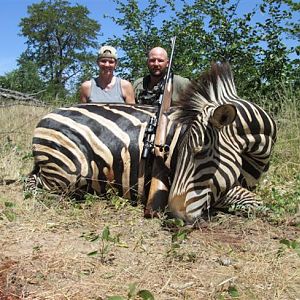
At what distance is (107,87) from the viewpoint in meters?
4.38

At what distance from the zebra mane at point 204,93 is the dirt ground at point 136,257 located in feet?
2.28

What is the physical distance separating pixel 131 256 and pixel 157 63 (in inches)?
98.0

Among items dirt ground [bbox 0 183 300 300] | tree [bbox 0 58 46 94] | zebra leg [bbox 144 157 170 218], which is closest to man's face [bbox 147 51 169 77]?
zebra leg [bbox 144 157 170 218]

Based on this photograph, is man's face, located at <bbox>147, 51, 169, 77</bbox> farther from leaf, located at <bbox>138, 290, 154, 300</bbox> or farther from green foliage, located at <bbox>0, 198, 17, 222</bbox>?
leaf, located at <bbox>138, 290, 154, 300</bbox>

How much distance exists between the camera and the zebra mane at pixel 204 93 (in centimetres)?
287

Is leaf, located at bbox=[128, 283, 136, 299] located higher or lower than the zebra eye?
lower

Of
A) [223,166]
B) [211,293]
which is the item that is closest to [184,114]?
[223,166]

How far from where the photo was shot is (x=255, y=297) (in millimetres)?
1724

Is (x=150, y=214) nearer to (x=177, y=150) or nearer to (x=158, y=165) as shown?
(x=158, y=165)

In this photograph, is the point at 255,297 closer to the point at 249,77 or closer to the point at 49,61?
the point at 249,77

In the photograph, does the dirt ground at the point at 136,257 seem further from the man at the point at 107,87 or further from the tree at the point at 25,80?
the tree at the point at 25,80

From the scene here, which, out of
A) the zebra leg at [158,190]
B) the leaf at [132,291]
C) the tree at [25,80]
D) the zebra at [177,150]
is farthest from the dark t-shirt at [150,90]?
the tree at [25,80]

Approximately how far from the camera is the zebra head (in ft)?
8.52

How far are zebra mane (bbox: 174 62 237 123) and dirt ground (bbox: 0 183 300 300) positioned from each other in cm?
69
